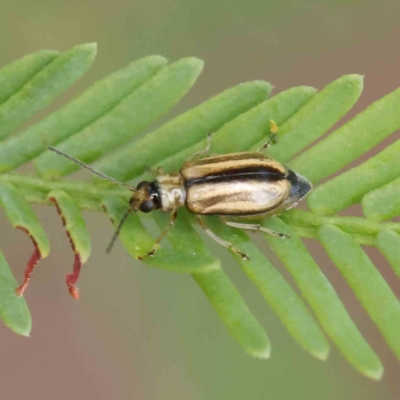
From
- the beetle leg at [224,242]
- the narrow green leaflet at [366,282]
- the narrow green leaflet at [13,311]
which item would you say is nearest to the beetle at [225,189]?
the beetle leg at [224,242]

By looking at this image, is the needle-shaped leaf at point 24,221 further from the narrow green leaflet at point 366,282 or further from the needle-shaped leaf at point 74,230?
the narrow green leaflet at point 366,282

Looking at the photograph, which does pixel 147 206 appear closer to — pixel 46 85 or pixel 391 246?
pixel 46 85

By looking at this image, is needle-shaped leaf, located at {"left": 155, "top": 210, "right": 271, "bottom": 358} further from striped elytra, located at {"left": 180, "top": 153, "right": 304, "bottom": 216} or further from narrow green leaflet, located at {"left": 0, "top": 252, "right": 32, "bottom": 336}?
narrow green leaflet, located at {"left": 0, "top": 252, "right": 32, "bottom": 336}

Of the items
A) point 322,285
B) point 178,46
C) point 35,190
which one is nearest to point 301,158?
point 322,285

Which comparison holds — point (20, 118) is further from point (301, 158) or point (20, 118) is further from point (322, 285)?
point (322, 285)

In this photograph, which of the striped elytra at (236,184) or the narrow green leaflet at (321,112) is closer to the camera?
the narrow green leaflet at (321,112)

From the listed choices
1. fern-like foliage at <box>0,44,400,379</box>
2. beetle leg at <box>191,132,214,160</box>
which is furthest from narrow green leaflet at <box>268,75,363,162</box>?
beetle leg at <box>191,132,214,160</box>

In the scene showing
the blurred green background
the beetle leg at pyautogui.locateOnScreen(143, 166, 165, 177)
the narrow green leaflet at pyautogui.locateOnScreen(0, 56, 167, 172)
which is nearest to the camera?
the narrow green leaflet at pyautogui.locateOnScreen(0, 56, 167, 172)
